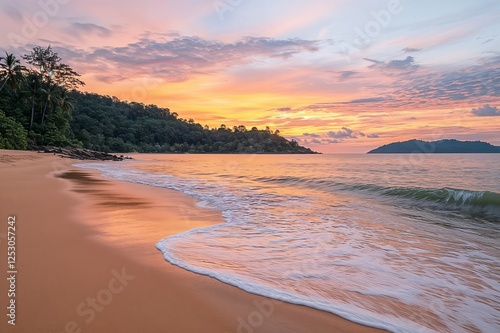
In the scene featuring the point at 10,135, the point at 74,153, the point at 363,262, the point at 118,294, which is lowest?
the point at 363,262

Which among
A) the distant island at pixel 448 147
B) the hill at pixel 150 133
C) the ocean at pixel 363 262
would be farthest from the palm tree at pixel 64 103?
the distant island at pixel 448 147

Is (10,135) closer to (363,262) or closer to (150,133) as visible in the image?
(363,262)

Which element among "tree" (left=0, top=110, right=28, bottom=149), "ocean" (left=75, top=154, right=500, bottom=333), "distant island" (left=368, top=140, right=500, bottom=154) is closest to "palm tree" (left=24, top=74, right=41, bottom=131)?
"tree" (left=0, top=110, right=28, bottom=149)

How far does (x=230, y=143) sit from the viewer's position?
168500 mm

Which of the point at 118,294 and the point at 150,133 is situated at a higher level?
the point at 150,133

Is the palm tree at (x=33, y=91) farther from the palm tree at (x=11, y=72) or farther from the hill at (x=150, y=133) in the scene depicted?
the hill at (x=150, y=133)

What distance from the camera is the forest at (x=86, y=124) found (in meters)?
46.0

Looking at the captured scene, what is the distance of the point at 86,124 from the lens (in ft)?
338

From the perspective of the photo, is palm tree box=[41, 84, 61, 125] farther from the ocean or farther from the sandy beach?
the sandy beach

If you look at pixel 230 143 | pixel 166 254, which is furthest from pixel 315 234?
pixel 230 143

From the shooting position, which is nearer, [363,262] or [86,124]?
[363,262]

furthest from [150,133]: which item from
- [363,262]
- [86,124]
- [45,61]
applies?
[363,262]

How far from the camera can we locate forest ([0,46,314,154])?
4599 centimetres

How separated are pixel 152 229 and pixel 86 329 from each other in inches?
147
